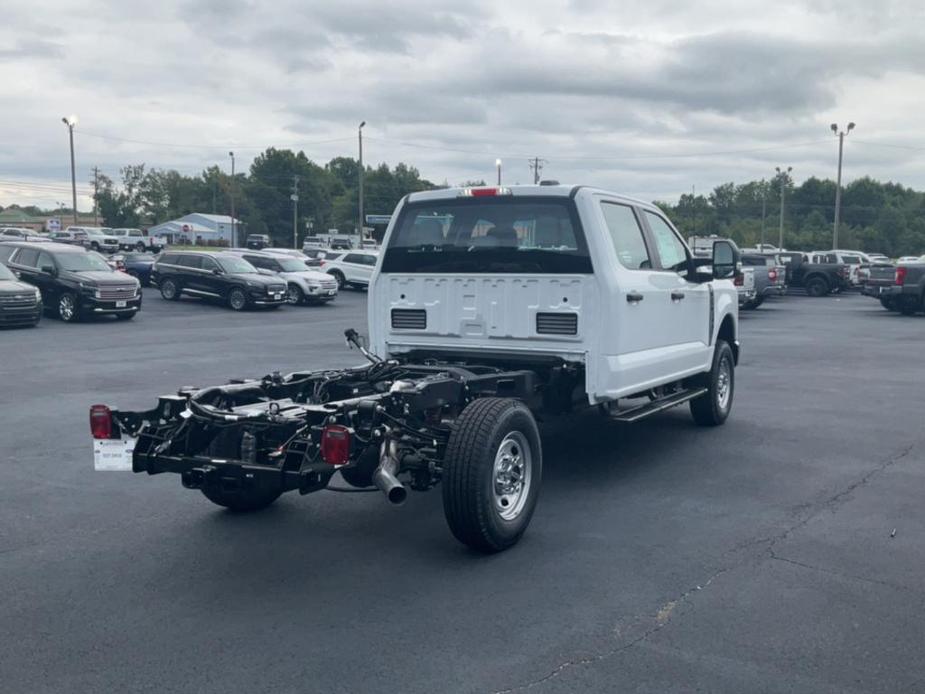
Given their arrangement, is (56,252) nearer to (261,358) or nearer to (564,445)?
(261,358)

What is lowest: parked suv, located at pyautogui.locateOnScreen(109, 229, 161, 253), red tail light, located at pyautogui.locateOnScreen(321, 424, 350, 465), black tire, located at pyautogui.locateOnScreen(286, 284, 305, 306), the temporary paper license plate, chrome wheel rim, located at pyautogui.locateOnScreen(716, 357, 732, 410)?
black tire, located at pyautogui.locateOnScreen(286, 284, 305, 306)

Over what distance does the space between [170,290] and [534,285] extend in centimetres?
2577

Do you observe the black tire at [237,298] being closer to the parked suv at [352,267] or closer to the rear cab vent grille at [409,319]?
the parked suv at [352,267]

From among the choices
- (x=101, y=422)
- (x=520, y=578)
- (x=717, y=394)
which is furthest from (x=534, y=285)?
(x=717, y=394)

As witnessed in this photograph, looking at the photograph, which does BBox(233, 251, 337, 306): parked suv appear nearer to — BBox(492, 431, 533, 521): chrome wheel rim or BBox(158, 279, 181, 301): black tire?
BBox(158, 279, 181, 301): black tire

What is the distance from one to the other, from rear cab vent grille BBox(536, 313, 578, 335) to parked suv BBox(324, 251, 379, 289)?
105 ft

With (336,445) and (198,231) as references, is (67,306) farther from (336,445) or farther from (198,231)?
(198,231)

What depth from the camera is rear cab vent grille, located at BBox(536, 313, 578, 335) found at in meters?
7.29

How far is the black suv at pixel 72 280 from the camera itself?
23438mm

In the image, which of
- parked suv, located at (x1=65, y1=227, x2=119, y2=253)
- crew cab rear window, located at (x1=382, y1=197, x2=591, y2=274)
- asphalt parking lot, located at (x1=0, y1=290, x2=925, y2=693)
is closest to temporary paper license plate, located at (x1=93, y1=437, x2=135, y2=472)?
asphalt parking lot, located at (x1=0, y1=290, x2=925, y2=693)

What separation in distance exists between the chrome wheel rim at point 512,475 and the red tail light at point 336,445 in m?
1.08

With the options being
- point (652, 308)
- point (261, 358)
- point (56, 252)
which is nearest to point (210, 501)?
point (652, 308)

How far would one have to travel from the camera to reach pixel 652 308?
805 cm

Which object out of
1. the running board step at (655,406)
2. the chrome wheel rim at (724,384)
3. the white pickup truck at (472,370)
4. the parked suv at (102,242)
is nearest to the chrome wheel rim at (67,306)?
the white pickup truck at (472,370)
